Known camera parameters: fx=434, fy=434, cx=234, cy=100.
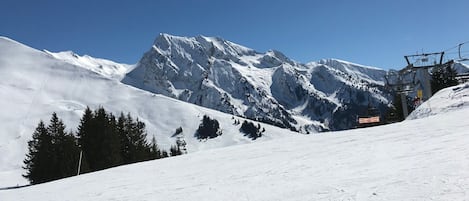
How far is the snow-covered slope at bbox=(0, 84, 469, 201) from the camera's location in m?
9.71

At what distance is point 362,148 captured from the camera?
16750 millimetres

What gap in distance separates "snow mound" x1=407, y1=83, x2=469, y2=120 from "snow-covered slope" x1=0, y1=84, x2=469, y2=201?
4896 mm

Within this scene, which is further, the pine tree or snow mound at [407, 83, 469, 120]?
the pine tree

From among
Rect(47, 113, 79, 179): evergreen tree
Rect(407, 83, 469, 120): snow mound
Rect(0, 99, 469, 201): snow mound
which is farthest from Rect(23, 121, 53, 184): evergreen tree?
Rect(407, 83, 469, 120): snow mound

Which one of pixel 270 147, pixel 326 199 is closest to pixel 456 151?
pixel 326 199

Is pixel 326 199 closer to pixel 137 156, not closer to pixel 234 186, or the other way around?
pixel 234 186

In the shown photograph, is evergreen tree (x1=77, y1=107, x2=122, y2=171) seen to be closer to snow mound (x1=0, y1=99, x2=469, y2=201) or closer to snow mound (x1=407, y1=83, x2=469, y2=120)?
snow mound (x1=0, y1=99, x2=469, y2=201)

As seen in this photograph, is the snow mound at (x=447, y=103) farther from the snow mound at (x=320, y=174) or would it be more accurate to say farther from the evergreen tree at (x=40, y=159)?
the evergreen tree at (x=40, y=159)

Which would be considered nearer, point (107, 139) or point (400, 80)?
point (107, 139)

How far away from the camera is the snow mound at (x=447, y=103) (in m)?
25.4

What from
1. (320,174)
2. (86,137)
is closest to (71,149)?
(86,137)

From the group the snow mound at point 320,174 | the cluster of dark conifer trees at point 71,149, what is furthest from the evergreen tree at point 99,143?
the snow mound at point 320,174

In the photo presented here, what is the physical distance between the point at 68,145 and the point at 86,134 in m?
2.59

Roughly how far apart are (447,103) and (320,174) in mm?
17656
